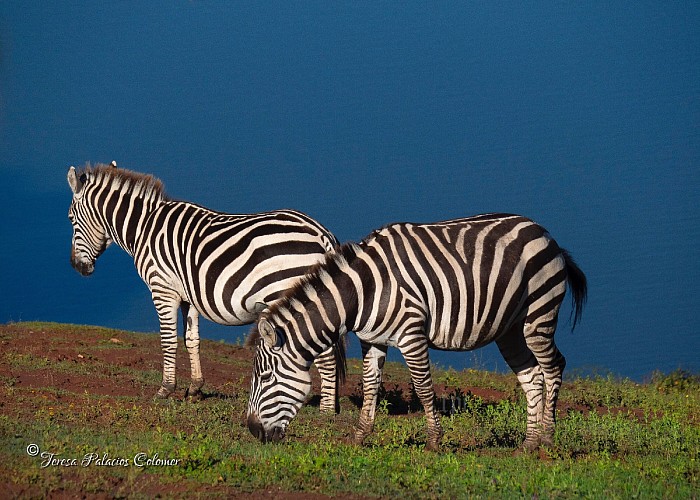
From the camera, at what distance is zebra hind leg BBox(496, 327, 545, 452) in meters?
9.88

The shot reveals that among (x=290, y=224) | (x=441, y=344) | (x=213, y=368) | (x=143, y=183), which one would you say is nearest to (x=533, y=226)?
(x=441, y=344)

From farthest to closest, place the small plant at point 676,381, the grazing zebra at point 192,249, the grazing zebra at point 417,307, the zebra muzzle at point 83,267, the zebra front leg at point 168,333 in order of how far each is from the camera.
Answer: the small plant at point 676,381 < the zebra muzzle at point 83,267 < the zebra front leg at point 168,333 < the grazing zebra at point 192,249 < the grazing zebra at point 417,307

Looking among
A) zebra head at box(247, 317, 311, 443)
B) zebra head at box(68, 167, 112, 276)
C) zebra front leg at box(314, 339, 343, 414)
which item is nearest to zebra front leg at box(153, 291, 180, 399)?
zebra head at box(68, 167, 112, 276)

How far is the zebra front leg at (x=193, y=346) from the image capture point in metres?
12.8

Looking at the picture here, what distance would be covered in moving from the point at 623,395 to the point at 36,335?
12.3 metres

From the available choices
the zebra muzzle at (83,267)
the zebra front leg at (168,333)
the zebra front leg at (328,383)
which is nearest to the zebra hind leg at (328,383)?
the zebra front leg at (328,383)

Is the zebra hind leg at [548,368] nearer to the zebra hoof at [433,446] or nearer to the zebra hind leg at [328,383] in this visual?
the zebra hoof at [433,446]

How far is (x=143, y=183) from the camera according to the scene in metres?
13.4

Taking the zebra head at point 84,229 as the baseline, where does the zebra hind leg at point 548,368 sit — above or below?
below

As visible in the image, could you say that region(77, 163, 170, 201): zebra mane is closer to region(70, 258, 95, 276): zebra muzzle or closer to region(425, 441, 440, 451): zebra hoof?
region(70, 258, 95, 276): zebra muzzle

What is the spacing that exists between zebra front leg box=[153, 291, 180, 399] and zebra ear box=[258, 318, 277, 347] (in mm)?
4015

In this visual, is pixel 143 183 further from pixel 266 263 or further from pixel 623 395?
pixel 623 395

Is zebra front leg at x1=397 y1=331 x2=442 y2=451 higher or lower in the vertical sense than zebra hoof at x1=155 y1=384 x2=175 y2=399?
higher

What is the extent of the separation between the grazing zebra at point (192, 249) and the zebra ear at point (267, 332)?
227 cm
